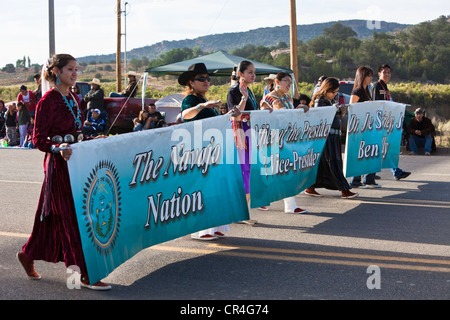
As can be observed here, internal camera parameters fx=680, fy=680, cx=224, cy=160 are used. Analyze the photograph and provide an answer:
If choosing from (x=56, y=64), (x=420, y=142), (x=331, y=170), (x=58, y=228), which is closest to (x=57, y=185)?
(x=58, y=228)

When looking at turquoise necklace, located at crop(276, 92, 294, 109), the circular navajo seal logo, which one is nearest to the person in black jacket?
turquoise necklace, located at crop(276, 92, 294, 109)

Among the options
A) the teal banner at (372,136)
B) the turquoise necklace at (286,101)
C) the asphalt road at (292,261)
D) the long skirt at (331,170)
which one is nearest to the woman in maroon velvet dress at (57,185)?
the asphalt road at (292,261)

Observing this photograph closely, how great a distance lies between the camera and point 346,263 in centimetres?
623

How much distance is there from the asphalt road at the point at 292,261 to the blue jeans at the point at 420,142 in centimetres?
786

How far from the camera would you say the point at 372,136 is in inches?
428

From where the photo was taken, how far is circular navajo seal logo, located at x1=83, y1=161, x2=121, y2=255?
17.2 feet

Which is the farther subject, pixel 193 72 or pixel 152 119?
pixel 152 119

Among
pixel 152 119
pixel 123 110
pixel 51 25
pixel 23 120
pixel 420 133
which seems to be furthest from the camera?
pixel 123 110

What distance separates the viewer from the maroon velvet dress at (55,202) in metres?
5.32

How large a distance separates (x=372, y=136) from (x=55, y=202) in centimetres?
661

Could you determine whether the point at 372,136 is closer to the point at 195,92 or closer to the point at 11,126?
the point at 195,92
